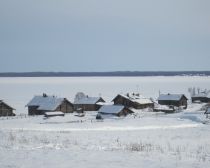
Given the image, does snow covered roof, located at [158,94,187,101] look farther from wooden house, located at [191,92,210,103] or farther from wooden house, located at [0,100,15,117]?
wooden house, located at [0,100,15,117]

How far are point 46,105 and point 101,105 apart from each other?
14822mm

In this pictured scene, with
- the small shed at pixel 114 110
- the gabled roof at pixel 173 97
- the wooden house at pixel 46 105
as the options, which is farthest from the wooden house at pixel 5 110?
the gabled roof at pixel 173 97

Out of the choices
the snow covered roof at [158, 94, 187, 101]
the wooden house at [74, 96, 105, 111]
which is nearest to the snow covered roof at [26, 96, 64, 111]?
the wooden house at [74, 96, 105, 111]

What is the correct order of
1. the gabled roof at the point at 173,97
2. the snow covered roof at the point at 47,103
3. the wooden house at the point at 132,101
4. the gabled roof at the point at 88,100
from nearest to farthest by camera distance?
the snow covered roof at the point at 47,103
the gabled roof at the point at 88,100
the wooden house at the point at 132,101
the gabled roof at the point at 173,97

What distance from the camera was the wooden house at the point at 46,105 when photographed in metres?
72.6

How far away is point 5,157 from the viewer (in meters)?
11.9

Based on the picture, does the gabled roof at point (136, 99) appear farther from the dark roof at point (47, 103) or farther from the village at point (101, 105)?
the dark roof at point (47, 103)

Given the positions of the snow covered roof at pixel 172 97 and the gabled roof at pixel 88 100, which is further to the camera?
the snow covered roof at pixel 172 97

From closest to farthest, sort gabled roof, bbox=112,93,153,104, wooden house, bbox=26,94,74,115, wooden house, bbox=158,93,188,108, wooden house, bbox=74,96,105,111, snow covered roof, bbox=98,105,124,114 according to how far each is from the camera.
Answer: snow covered roof, bbox=98,105,124,114 < wooden house, bbox=26,94,74,115 < wooden house, bbox=74,96,105,111 < gabled roof, bbox=112,93,153,104 < wooden house, bbox=158,93,188,108

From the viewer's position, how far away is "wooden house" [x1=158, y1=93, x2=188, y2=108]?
298 ft

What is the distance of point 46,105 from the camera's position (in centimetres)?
7319

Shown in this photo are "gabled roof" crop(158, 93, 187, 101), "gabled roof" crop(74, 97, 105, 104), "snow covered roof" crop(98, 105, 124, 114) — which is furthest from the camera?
"gabled roof" crop(158, 93, 187, 101)

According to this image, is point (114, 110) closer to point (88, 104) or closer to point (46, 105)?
point (46, 105)

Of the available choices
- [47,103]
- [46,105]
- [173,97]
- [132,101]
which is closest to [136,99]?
[132,101]
